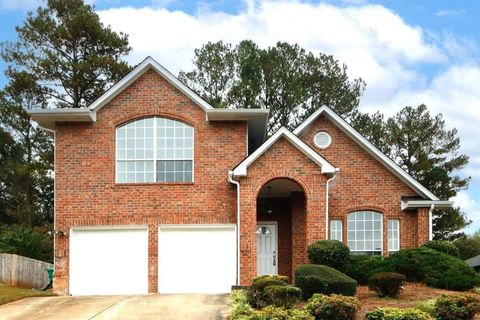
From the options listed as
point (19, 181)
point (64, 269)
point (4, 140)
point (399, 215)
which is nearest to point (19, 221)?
point (19, 181)

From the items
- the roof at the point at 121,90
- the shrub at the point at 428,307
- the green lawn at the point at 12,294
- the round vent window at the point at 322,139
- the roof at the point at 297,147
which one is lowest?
the green lawn at the point at 12,294

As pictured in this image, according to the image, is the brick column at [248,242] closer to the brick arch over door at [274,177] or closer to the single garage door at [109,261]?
the brick arch over door at [274,177]

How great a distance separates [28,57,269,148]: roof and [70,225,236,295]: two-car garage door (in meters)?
3.69

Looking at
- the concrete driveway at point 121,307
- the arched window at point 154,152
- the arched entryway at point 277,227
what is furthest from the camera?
the arched entryway at point 277,227

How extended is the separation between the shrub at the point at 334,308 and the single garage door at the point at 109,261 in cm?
868

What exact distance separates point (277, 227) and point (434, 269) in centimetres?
636

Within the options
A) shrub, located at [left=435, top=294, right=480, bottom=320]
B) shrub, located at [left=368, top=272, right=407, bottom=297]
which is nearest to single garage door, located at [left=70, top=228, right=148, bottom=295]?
shrub, located at [left=368, top=272, right=407, bottom=297]

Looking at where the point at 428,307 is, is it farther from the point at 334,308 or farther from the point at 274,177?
the point at 274,177

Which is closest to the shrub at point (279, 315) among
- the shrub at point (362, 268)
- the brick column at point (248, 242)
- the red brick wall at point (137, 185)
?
the brick column at point (248, 242)

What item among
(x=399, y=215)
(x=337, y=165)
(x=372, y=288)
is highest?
(x=337, y=165)

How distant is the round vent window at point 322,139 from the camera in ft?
85.0

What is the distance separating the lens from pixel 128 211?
914 inches

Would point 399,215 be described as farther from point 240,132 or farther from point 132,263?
point 132,263

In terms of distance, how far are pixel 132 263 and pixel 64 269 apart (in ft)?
7.26
